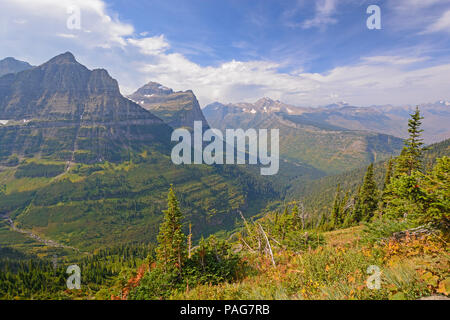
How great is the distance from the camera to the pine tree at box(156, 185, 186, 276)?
13023 mm

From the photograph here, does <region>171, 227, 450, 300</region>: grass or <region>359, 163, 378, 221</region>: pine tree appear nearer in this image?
<region>171, 227, 450, 300</region>: grass

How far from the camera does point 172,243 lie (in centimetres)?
1409

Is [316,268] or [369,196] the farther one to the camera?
[369,196]

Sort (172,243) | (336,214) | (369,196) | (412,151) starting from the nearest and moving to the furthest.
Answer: (172,243)
(412,151)
(369,196)
(336,214)

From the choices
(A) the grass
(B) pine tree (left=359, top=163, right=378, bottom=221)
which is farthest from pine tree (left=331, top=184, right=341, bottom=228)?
(A) the grass

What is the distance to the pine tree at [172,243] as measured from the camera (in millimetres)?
13023

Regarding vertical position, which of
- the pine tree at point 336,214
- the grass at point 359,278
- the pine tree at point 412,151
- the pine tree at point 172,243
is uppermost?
the pine tree at point 412,151
